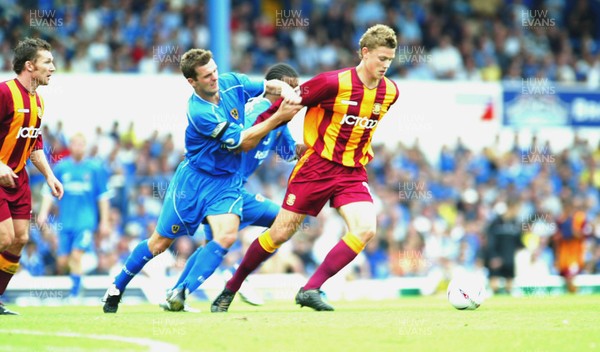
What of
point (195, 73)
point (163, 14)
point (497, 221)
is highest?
point (163, 14)

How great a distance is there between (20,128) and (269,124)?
2.17m

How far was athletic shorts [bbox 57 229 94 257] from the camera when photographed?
48.2 ft

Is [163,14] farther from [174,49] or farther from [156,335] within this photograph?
[156,335]

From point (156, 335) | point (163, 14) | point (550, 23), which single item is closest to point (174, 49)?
point (163, 14)

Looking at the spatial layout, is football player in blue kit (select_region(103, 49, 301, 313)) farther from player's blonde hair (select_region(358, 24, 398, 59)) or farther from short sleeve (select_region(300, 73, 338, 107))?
player's blonde hair (select_region(358, 24, 398, 59))

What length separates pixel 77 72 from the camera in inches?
768

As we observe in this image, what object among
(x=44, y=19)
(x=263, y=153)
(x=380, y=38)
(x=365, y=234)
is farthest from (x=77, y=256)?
(x=380, y=38)

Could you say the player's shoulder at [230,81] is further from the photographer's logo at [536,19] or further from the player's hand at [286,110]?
the photographer's logo at [536,19]

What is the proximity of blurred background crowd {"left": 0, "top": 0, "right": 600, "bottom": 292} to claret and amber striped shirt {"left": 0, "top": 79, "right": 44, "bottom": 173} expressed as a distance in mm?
6480

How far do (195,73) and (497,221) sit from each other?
962cm

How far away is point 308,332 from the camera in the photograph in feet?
24.6

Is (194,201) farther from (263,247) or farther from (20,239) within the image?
(20,239)

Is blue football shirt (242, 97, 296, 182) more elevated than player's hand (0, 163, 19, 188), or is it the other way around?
blue football shirt (242, 97, 296, 182)

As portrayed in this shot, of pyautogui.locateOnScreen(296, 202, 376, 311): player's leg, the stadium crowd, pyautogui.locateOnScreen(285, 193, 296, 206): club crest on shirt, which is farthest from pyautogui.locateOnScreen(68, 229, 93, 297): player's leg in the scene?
pyautogui.locateOnScreen(296, 202, 376, 311): player's leg
